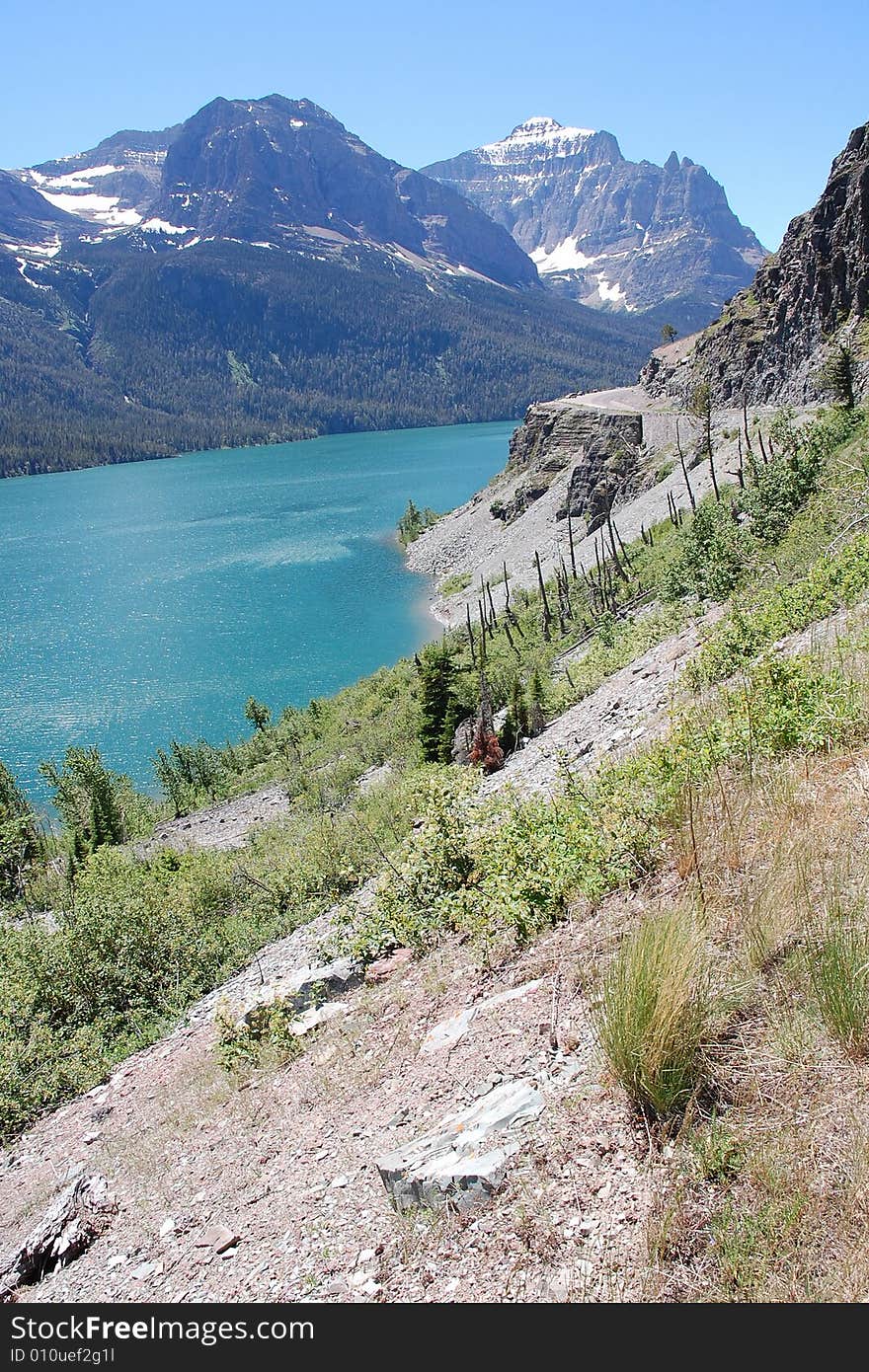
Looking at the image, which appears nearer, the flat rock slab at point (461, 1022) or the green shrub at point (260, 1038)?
the flat rock slab at point (461, 1022)

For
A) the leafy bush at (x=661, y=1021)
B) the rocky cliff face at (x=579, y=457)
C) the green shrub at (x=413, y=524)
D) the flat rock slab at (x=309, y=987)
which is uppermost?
the rocky cliff face at (x=579, y=457)

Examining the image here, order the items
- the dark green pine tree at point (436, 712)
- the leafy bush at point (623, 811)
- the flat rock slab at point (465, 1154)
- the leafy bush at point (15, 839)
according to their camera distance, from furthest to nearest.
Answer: the leafy bush at point (15, 839), the dark green pine tree at point (436, 712), the leafy bush at point (623, 811), the flat rock slab at point (465, 1154)

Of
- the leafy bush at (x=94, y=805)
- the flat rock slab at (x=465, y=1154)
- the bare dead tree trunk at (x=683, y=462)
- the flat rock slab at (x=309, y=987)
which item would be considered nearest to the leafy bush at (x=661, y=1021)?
the flat rock slab at (x=465, y=1154)

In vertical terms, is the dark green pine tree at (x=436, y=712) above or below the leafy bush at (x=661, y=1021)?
below

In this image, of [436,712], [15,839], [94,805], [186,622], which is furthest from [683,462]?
[15,839]

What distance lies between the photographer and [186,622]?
103 metres

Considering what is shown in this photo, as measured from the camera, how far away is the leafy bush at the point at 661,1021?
4914mm

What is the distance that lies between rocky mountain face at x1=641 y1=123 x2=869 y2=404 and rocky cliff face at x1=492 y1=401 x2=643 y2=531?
1260 cm

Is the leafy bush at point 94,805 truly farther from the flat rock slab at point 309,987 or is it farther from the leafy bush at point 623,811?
the leafy bush at point 623,811

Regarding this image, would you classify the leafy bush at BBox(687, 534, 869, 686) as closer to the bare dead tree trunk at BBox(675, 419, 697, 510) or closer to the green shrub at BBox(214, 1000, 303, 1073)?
the green shrub at BBox(214, 1000, 303, 1073)


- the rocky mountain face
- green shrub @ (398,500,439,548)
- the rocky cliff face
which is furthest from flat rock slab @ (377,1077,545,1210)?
green shrub @ (398,500,439,548)

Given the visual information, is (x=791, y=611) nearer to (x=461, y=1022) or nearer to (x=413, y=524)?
(x=461, y=1022)

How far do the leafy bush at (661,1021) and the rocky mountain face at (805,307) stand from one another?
77948mm

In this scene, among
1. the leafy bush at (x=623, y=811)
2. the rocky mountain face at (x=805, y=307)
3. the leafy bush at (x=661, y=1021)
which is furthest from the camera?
the rocky mountain face at (x=805, y=307)
